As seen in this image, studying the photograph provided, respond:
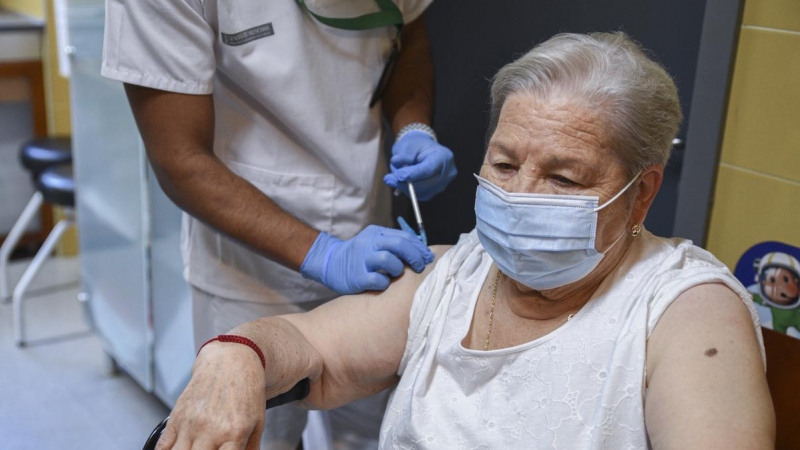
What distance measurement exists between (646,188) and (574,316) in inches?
9.1

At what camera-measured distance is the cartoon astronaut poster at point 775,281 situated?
5.77ft

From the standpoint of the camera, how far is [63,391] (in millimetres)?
3150

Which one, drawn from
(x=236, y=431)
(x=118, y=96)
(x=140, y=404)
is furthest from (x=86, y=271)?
→ (x=236, y=431)

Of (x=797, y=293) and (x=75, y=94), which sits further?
(x=75, y=94)

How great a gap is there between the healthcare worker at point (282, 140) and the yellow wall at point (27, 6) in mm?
2591

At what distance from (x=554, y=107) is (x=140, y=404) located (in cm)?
236

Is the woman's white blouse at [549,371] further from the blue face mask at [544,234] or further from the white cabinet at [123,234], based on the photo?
the white cabinet at [123,234]

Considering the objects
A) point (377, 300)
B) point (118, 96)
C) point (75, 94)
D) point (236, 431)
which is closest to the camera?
point (236, 431)

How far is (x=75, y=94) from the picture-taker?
3.08 m

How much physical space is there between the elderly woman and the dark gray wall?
0.49m

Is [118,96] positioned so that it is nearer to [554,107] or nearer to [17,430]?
[17,430]

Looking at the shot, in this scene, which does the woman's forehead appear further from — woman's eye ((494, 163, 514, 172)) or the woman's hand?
the woman's hand

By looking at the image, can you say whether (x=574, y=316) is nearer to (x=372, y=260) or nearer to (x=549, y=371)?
(x=549, y=371)

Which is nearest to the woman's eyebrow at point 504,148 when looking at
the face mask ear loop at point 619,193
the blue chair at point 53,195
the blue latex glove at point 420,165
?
the face mask ear loop at point 619,193
